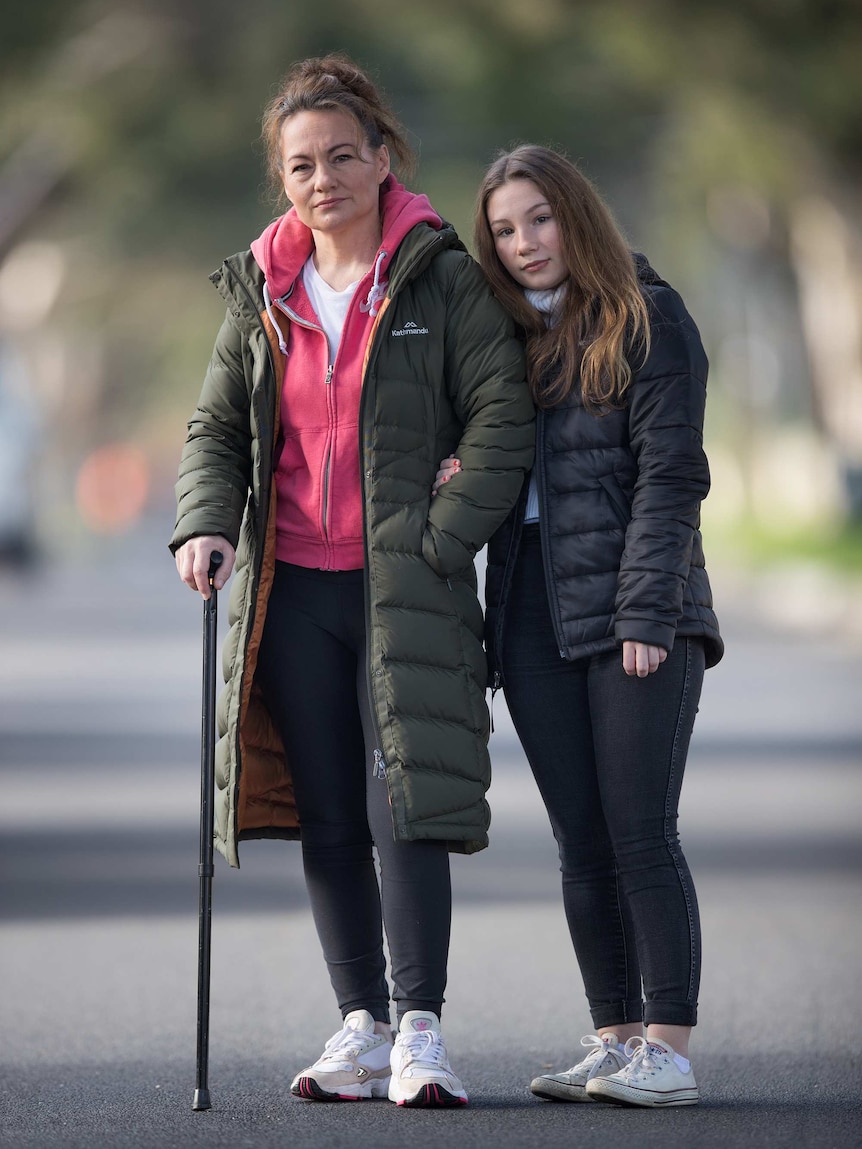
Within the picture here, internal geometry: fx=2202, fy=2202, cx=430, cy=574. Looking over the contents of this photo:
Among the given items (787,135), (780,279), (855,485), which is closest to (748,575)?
(855,485)

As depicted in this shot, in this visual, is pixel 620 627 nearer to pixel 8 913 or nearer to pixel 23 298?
pixel 8 913

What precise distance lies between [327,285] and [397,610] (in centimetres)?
72

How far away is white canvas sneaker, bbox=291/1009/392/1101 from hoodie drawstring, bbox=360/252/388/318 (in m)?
1.47

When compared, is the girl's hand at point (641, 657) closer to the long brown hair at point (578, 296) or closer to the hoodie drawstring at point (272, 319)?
the long brown hair at point (578, 296)

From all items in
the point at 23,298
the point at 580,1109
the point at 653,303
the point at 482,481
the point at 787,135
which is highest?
the point at 23,298

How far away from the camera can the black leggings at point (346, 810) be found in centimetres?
449

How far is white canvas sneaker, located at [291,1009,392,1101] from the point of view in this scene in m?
4.53

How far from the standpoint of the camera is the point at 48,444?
5481cm

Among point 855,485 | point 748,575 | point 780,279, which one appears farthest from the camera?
point 780,279

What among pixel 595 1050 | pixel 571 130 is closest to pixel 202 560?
pixel 595 1050

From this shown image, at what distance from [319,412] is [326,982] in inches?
79.3

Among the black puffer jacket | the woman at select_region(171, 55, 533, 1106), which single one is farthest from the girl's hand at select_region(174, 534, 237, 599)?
the black puffer jacket

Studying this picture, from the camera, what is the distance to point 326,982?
5934mm

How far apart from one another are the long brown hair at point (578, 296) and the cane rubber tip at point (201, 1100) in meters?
1.56
